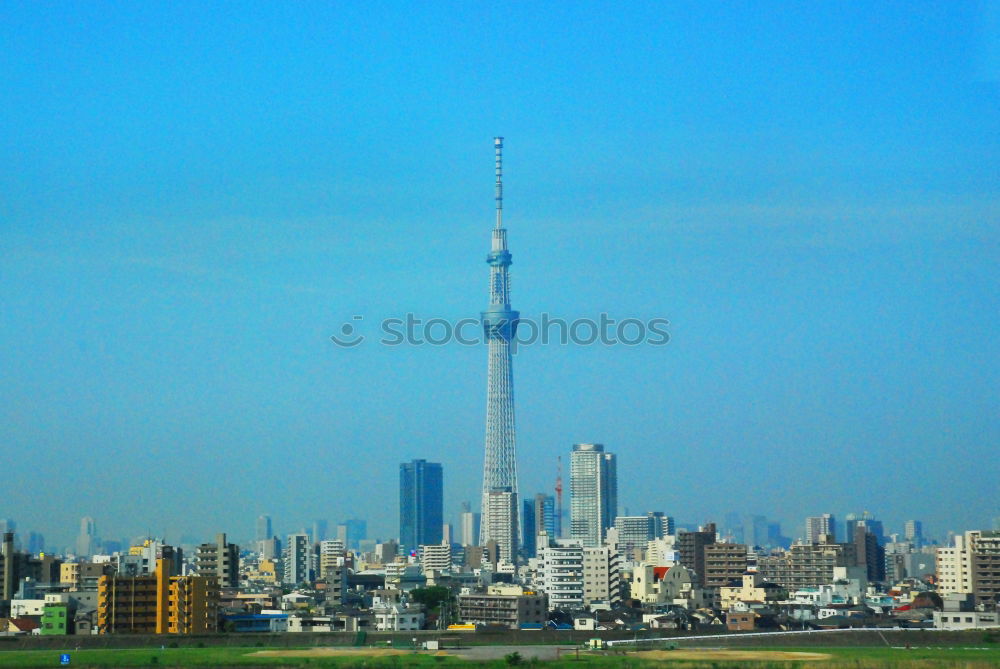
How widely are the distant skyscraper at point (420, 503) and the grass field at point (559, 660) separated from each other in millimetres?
121490

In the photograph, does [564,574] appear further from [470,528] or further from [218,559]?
[470,528]

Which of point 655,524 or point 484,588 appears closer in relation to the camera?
point 484,588

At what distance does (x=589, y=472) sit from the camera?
150000 mm

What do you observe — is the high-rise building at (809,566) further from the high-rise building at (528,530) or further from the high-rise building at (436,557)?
the high-rise building at (528,530)

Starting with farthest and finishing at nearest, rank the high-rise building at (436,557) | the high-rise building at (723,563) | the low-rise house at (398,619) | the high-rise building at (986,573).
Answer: the high-rise building at (436,557), the high-rise building at (723,563), the high-rise building at (986,573), the low-rise house at (398,619)

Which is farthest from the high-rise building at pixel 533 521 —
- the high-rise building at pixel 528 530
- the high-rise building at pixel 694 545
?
the high-rise building at pixel 694 545

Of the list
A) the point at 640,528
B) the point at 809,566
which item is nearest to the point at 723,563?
the point at 809,566

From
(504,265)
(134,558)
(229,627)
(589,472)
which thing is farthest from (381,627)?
(589,472)

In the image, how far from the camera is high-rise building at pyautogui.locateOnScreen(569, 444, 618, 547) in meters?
147

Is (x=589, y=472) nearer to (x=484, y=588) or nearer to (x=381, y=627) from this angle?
(x=484, y=588)

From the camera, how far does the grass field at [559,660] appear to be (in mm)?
28344

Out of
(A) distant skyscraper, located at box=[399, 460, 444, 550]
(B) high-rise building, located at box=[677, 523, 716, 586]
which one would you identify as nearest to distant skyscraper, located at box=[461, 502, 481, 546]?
(A) distant skyscraper, located at box=[399, 460, 444, 550]

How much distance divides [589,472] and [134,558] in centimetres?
8820

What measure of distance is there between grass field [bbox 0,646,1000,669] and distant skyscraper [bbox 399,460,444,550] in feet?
399
